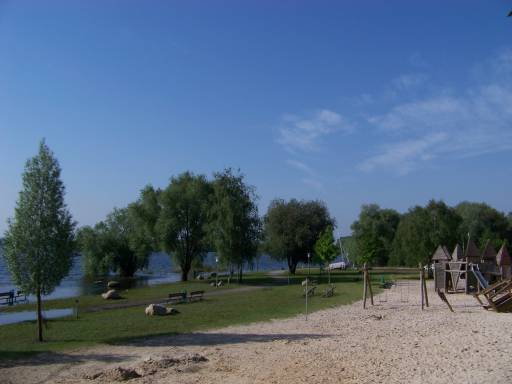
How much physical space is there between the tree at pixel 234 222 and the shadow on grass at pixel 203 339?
101 feet

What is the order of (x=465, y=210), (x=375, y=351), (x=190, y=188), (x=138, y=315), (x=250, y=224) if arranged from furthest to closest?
(x=465, y=210), (x=190, y=188), (x=250, y=224), (x=138, y=315), (x=375, y=351)

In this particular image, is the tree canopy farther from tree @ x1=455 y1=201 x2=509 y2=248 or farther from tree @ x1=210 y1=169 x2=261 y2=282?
tree @ x1=455 y1=201 x2=509 y2=248

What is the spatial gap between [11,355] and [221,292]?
25.2 meters

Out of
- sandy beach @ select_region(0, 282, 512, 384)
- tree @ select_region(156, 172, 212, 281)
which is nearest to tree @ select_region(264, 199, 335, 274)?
tree @ select_region(156, 172, 212, 281)

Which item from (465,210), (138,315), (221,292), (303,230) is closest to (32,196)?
(138,315)

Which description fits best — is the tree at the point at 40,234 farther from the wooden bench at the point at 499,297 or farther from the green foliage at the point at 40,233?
the wooden bench at the point at 499,297

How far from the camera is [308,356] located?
1563 cm

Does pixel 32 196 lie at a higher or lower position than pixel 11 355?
higher

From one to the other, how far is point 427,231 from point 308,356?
39.4 meters

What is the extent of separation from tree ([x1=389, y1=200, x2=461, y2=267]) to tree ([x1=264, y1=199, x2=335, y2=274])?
10325mm

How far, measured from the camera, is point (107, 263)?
70750mm

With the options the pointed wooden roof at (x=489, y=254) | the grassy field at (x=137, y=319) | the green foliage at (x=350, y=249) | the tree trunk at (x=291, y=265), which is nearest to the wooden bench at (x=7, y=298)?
the grassy field at (x=137, y=319)

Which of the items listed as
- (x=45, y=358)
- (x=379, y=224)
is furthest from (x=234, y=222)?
(x=379, y=224)

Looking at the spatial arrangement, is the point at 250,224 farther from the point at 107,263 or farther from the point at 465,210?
the point at 465,210
